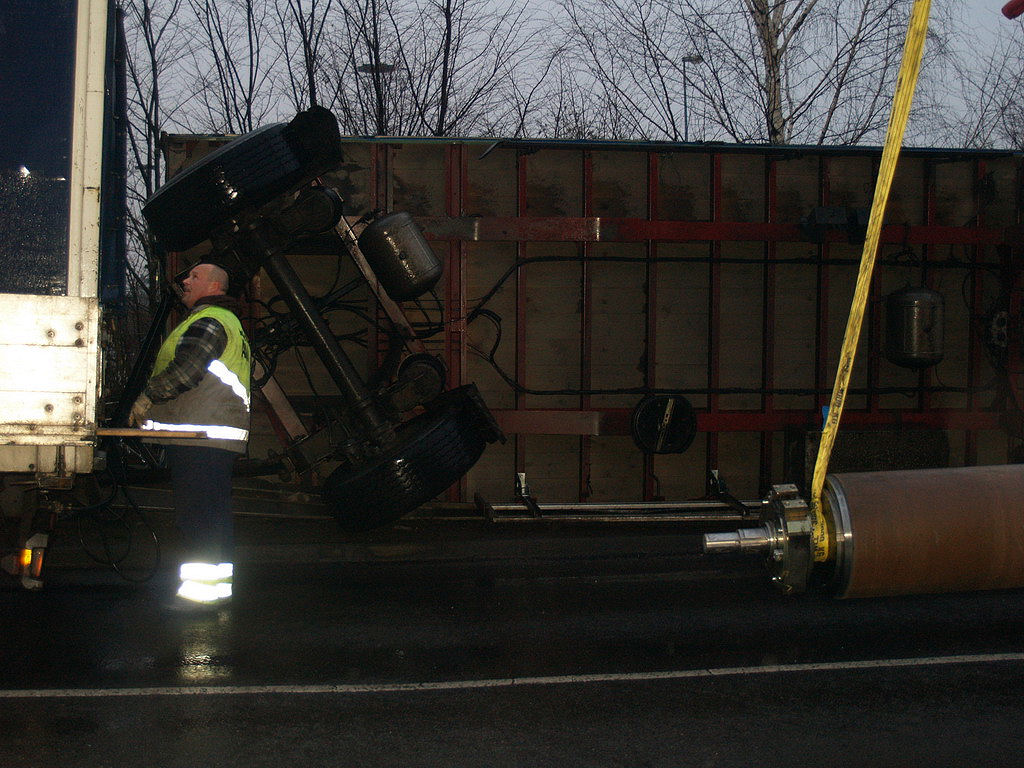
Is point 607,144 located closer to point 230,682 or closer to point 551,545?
point 551,545

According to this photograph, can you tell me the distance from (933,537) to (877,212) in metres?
0.75

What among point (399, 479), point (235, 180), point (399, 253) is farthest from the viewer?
point (399, 253)

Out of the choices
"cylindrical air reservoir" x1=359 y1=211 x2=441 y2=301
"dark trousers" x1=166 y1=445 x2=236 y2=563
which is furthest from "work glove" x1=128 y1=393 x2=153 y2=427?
"cylindrical air reservoir" x1=359 y1=211 x2=441 y2=301

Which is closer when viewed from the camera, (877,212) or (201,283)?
(877,212)

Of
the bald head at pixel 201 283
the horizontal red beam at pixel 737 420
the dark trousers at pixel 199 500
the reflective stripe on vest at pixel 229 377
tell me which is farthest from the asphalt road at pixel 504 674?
the bald head at pixel 201 283

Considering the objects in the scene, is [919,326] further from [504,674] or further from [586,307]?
[504,674]

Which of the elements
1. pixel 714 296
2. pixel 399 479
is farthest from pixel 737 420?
pixel 399 479

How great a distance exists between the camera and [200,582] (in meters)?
5.12

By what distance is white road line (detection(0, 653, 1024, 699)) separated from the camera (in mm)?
4090

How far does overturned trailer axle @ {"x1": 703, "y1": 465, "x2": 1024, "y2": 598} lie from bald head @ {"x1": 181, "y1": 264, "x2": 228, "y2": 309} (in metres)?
4.00

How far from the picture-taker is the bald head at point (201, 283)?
18.1 ft

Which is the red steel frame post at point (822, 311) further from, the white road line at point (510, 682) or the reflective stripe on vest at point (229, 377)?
the reflective stripe on vest at point (229, 377)

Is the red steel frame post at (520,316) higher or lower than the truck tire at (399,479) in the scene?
higher

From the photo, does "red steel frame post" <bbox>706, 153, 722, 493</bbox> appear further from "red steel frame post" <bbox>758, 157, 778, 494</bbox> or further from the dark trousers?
the dark trousers
